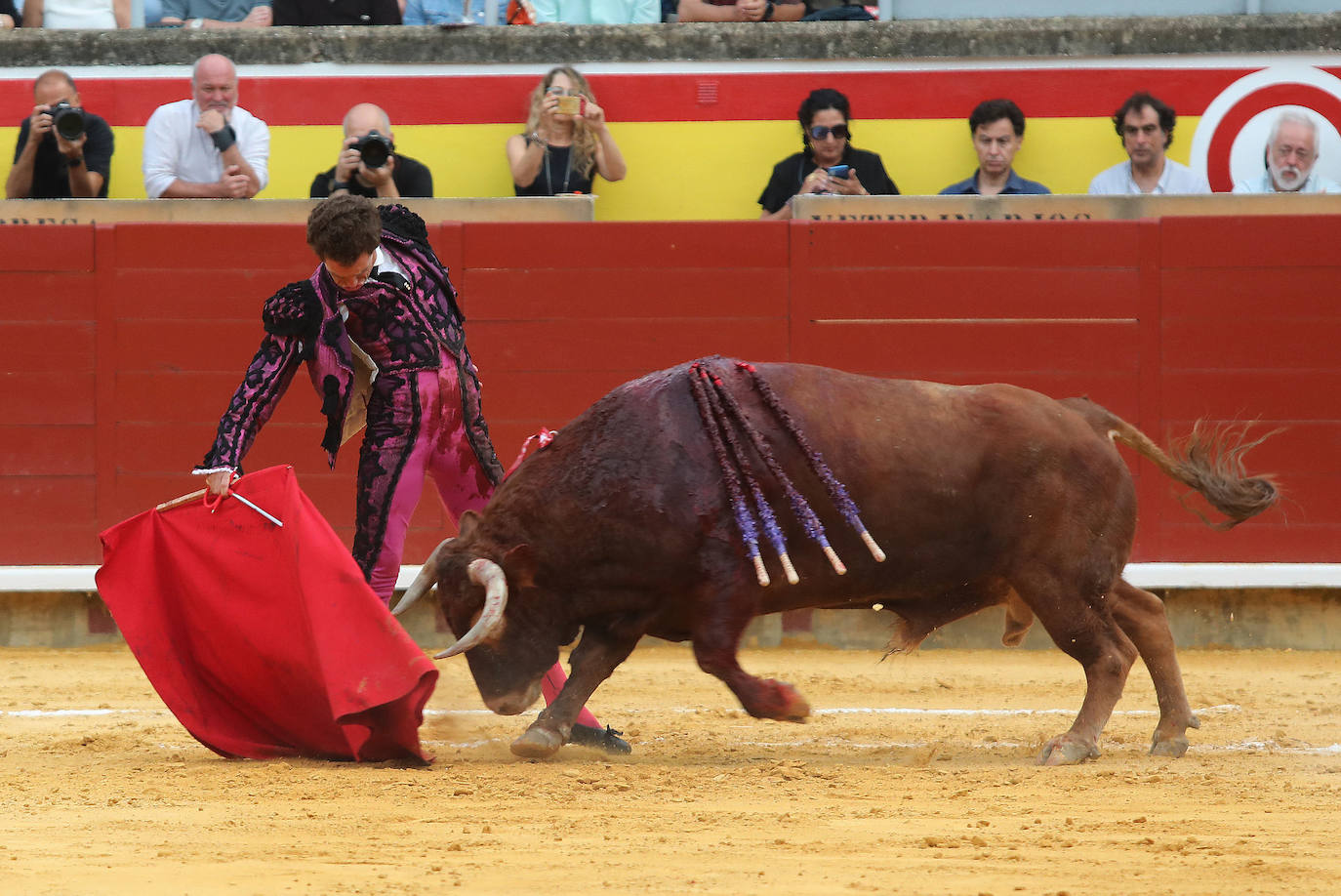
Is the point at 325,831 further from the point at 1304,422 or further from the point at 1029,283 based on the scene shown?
the point at 1304,422

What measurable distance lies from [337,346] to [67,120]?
10.7ft

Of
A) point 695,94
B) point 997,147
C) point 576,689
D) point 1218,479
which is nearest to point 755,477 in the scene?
point 576,689

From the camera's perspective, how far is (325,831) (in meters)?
3.33

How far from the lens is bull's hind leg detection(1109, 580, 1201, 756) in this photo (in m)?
4.50

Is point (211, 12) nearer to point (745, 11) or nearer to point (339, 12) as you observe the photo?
point (339, 12)

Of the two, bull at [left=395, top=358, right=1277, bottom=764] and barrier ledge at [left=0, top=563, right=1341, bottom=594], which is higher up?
bull at [left=395, top=358, right=1277, bottom=764]

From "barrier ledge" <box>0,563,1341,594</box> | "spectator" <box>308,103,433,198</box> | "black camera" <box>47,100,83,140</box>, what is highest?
"black camera" <box>47,100,83,140</box>

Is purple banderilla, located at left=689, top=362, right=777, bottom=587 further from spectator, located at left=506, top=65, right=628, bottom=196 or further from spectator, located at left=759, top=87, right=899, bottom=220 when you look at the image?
spectator, located at left=506, top=65, right=628, bottom=196

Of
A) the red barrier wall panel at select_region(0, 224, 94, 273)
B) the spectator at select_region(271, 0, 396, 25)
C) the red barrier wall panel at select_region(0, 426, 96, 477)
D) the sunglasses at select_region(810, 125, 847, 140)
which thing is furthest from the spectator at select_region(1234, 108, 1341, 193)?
the red barrier wall panel at select_region(0, 426, 96, 477)

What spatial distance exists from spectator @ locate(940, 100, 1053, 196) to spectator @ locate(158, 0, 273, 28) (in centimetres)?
346

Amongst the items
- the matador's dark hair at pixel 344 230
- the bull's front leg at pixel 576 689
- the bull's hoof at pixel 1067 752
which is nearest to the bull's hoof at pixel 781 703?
the bull's front leg at pixel 576 689

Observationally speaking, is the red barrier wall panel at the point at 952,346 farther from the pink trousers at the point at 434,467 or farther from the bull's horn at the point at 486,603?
the bull's horn at the point at 486,603

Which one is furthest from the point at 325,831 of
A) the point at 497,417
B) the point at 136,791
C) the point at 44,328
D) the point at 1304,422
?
the point at 1304,422

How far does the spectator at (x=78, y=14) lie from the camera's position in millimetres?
8391
